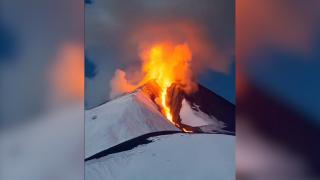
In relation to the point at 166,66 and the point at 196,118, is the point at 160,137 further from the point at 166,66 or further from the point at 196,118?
the point at 166,66

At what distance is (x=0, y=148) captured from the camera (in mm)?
1840

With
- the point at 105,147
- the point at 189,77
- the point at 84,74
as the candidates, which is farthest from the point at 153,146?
the point at 84,74

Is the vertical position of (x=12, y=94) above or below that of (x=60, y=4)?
below

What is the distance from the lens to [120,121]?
6.10 feet

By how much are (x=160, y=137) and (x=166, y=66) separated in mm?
410

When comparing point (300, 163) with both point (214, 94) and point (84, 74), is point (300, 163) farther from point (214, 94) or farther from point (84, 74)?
point (84, 74)

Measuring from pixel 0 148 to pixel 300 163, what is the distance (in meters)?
1.74

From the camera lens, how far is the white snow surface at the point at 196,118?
1895 millimetres

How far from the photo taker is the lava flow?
6.16 ft

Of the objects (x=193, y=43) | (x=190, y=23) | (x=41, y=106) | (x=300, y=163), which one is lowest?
(x=300, y=163)

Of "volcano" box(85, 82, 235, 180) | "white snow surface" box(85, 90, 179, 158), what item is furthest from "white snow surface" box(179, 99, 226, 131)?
"white snow surface" box(85, 90, 179, 158)

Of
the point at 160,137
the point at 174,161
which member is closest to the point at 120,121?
the point at 160,137

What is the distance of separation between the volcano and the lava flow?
29 mm

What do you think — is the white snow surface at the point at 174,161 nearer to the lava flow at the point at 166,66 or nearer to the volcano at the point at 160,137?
the volcano at the point at 160,137
